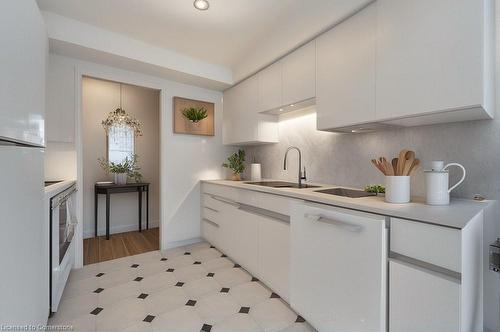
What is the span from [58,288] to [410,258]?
229 cm

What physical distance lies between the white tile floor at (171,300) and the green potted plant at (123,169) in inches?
56.5

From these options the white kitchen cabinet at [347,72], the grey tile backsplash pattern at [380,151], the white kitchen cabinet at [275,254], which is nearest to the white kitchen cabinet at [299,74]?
the white kitchen cabinet at [347,72]

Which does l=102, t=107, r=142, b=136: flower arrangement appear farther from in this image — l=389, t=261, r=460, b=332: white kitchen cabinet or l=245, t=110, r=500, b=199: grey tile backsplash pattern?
l=389, t=261, r=460, b=332: white kitchen cabinet

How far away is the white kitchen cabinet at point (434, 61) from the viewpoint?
1135 mm

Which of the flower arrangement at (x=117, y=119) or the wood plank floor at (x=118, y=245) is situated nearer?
the wood plank floor at (x=118, y=245)

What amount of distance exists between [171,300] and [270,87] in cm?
221

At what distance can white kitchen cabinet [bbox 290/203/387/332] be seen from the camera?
1.16 m

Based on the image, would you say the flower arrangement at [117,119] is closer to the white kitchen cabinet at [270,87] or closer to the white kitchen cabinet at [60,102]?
the white kitchen cabinet at [60,102]

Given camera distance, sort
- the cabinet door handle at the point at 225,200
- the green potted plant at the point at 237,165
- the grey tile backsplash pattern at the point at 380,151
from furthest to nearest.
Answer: the green potted plant at the point at 237,165 → the cabinet door handle at the point at 225,200 → the grey tile backsplash pattern at the point at 380,151

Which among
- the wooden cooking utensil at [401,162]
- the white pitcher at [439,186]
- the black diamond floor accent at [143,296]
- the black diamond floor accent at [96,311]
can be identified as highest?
the wooden cooking utensil at [401,162]

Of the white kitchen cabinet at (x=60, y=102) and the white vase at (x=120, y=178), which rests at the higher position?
the white kitchen cabinet at (x=60, y=102)

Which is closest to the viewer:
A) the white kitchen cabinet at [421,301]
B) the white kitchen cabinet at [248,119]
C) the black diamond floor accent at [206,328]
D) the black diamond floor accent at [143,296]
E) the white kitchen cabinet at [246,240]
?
the white kitchen cabinet at [421,301]

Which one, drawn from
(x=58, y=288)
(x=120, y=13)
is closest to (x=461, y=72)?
(x=120, y=13)

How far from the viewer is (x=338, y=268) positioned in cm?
134
